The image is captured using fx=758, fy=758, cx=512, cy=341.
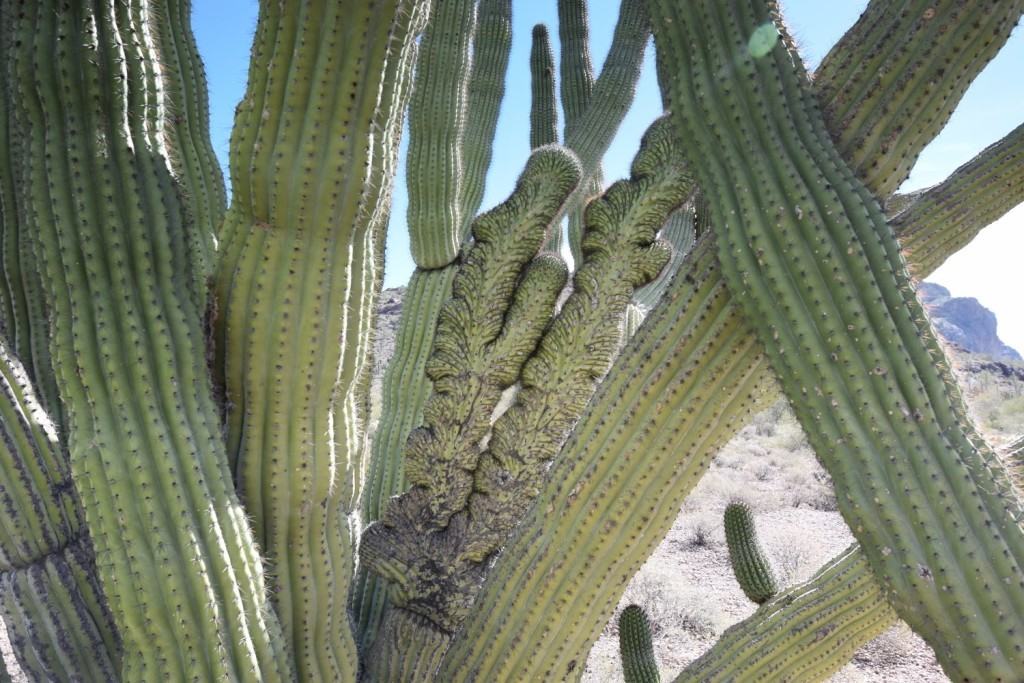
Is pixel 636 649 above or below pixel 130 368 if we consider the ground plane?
below

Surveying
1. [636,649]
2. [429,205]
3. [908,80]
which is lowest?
[636,649]

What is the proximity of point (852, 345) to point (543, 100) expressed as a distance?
5.15m

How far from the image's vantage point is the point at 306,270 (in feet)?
6.93

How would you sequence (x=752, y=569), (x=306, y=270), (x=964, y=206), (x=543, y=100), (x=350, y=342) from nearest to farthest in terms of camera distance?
(x=306, y=270) → (x=350, y=342) → (x=964, y=206) → (x=752, y=569) → (x=543, y=100)

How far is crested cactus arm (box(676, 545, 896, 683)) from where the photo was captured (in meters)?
3.06

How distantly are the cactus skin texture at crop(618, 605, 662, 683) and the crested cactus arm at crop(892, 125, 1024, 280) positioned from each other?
2.67 metres

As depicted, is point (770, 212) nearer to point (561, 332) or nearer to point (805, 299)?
point (805, 299)

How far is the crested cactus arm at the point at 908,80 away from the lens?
217cm

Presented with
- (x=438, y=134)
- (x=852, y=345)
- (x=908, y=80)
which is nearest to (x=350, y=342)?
(x=852, y=345)

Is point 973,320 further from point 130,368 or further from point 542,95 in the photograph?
point 130,368

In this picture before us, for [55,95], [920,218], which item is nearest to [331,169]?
[55,95]

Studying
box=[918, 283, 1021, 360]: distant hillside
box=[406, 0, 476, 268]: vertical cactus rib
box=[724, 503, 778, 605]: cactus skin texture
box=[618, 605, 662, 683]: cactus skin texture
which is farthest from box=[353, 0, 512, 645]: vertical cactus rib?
box=[918, 283, 1021, 360]: distant hillside

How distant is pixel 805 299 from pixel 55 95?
2.11 metres

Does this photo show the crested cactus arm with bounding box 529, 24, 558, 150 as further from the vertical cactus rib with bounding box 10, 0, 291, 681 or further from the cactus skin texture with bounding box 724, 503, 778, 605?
the vertical cactus rib with bounding box 10, 0, 291, 681
